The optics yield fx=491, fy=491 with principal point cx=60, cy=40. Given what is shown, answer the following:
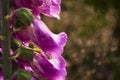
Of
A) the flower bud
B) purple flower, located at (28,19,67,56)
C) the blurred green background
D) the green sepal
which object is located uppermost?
the flower bud

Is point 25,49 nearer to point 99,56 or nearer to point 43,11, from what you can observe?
point 43,11

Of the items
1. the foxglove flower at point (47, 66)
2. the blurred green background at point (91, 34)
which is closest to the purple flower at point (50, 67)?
the foxglove flower at point (47, 66)

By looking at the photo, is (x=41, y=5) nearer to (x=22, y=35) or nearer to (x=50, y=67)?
(x=22, y=35)

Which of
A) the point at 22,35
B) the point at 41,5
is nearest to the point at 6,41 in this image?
the point at 22,35

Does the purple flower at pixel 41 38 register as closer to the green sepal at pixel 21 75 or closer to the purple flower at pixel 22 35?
the purple flower at pixel 22 35

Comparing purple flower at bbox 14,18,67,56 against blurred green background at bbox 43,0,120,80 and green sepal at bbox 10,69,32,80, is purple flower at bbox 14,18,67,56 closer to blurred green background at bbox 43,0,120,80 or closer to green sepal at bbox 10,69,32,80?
green sepal at bbox 10,69,32,80

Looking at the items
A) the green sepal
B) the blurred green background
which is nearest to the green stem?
the green sepal
